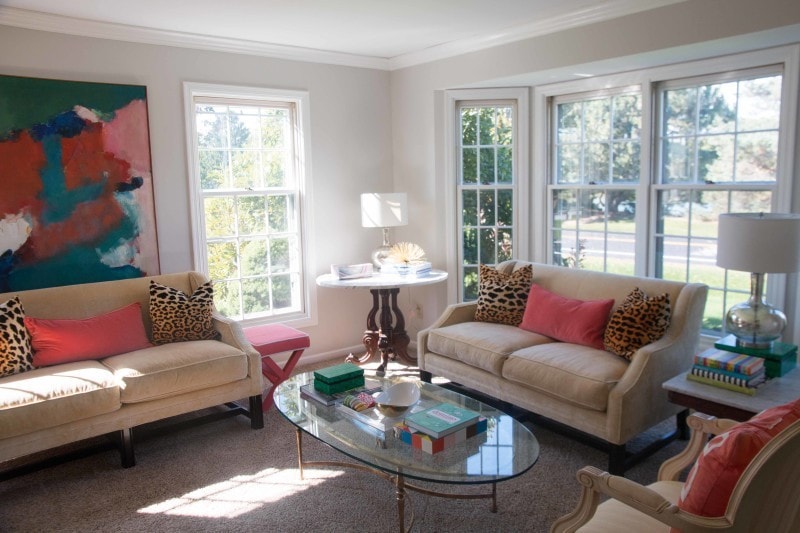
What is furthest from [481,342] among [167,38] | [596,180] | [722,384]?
[167,38]

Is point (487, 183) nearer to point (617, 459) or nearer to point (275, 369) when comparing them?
point (275, 369)

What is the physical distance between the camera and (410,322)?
5.52 meters

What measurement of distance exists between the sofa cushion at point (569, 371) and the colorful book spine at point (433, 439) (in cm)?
72

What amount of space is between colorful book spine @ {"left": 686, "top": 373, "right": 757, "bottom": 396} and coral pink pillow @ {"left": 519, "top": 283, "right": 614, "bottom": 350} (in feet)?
1.85

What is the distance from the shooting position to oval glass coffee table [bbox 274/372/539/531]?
2.31m

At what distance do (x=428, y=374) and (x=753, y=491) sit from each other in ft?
8.91

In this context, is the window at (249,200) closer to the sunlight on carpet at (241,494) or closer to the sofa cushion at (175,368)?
the sofa cushion at (175,368)

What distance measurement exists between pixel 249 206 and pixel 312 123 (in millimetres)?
837

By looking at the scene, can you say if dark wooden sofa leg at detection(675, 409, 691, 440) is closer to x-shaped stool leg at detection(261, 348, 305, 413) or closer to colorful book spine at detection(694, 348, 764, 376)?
colorful book spine at detection(694, 348, 764, 376)

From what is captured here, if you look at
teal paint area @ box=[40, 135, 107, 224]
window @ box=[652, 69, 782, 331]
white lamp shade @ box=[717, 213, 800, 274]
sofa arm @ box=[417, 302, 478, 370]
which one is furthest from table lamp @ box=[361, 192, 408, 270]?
white lamp shade @ box=[717, 213, 800, 274]

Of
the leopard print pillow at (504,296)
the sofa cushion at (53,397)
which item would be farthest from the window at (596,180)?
the sofa cushion at (53,397)

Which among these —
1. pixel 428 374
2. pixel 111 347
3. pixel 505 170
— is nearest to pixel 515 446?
pixel 428 374

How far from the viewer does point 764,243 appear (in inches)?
113

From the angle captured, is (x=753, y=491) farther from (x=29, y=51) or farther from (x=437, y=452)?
(x=29, y=51)
